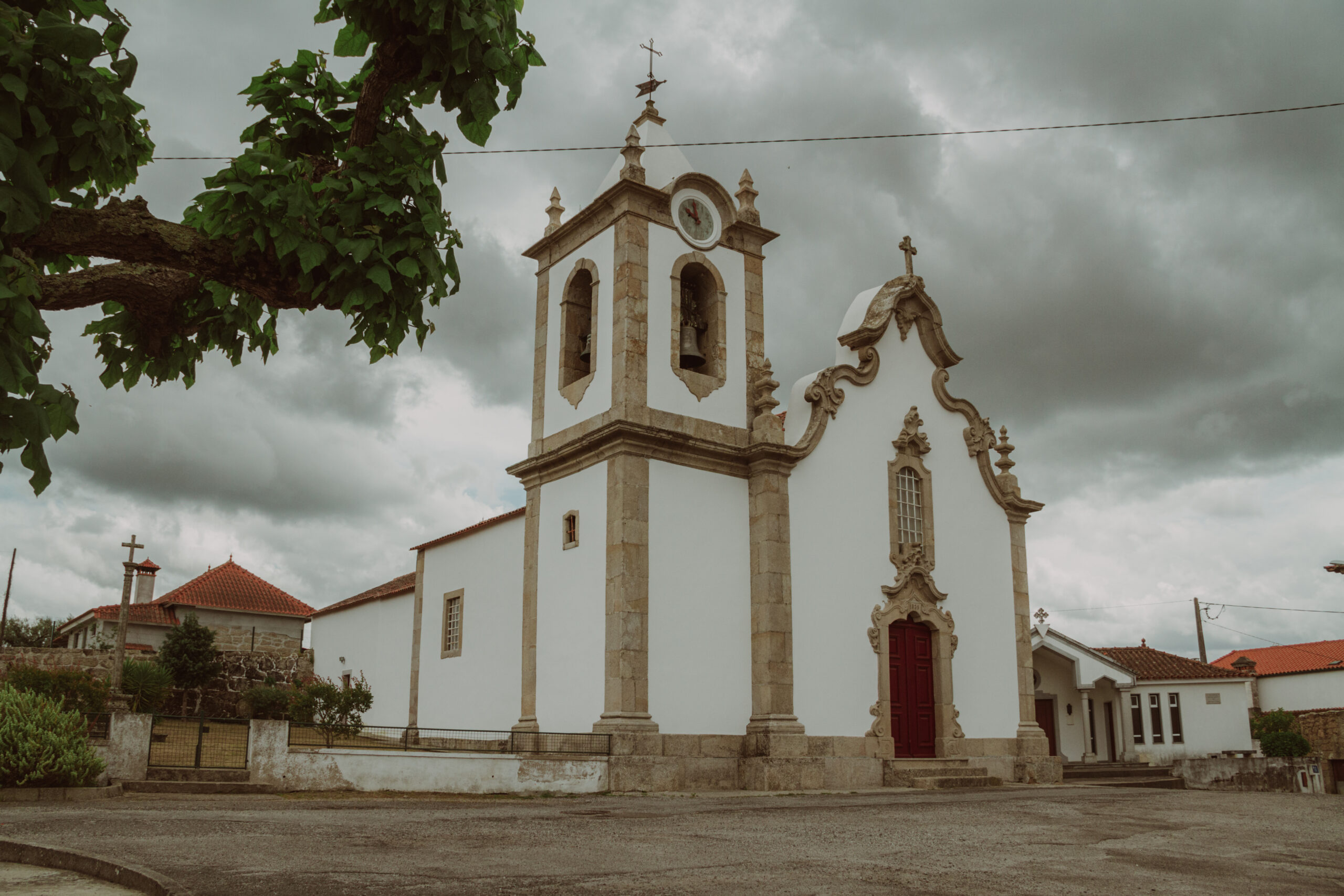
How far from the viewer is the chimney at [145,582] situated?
31547 mm

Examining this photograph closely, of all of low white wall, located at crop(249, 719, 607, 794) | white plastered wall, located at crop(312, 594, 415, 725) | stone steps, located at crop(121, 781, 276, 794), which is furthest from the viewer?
white plastered wall, located at crop(312, 594, 415, 725)

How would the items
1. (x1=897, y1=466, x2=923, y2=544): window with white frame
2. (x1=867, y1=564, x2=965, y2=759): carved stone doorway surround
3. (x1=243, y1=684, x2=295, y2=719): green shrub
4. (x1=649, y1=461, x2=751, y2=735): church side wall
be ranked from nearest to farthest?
1. (x1=649, y1=461, x2=751, y2=735): church side wall
2. (x1=867, y1=564, x2=965, y2=759): carved stone doorway surround
3. (x1=897, y1=466, x2=923, y2=544): window with white frame
4. (x1=243, y1=684, x2=295, y2=719): green shrub

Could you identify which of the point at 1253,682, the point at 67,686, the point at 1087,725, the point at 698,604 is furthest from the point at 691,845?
the point at 1253,682

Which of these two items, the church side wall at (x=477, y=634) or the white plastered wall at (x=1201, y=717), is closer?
the church side wall at (x=477, y=634)

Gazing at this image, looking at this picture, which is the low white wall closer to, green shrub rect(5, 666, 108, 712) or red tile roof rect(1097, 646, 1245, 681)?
green shrub rect(5, 666, 108, 712)

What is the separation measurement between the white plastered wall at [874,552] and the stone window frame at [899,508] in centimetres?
14

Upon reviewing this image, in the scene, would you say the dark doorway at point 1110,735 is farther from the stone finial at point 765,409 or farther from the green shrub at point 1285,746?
the stone finial at point 765,409

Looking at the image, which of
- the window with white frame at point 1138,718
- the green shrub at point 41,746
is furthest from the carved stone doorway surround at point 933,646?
the window with white frame at point 1138,718

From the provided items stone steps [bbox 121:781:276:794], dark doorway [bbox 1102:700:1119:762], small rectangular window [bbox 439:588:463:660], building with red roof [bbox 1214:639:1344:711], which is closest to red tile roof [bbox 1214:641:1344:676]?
building with red roof [bbox 1214:639:1344:711]

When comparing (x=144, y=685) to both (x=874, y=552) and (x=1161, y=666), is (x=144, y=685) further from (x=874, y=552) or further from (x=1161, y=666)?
(x=1161, y=666)

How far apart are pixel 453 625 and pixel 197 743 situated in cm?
850

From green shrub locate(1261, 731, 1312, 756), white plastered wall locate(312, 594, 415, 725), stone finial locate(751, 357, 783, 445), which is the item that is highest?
stone finial locate(751, 357, 783, 445)

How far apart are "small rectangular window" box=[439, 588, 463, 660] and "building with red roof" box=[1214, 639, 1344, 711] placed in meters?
31.3

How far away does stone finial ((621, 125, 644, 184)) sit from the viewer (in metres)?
18.1
